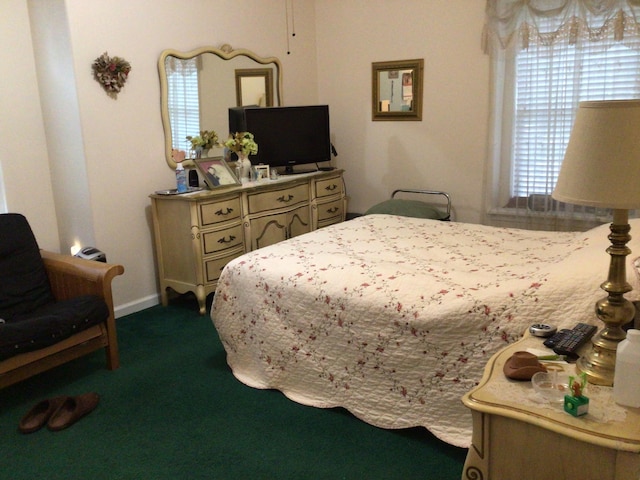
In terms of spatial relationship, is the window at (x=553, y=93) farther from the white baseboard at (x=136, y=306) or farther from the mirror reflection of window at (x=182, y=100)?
the white baseboard at (x=136, y=306)

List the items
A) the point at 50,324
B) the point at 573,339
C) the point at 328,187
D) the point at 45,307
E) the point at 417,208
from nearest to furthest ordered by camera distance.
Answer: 1. the point at 573,339
2. the point at 50,324
3. the point at 45,307
4. the point at 417,208
5. the point at 328,187

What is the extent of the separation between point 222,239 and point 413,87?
7.06 ft

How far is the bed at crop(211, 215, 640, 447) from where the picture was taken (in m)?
2.11

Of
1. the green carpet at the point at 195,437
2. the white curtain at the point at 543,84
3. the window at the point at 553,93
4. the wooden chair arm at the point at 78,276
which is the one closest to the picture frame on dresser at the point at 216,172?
the wooden chair arm at the point at 78,276

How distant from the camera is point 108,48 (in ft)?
12.0

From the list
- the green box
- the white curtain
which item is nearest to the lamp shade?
the green box

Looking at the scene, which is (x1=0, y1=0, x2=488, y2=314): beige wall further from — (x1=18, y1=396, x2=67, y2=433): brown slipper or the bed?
the bed

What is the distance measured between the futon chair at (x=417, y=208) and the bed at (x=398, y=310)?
1.23 meters

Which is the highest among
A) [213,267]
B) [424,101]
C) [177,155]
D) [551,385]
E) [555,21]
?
[555,21]

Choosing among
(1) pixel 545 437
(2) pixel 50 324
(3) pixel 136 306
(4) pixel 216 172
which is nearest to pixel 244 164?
(4) pixel 216 172

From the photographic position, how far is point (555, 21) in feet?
13.0

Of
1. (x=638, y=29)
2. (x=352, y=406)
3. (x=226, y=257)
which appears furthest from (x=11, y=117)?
(x=638, y=29)

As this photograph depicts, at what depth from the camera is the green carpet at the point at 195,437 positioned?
7.34 feet

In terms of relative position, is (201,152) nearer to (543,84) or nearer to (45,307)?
(45,307)
